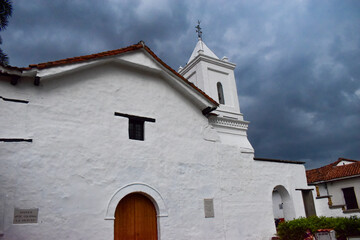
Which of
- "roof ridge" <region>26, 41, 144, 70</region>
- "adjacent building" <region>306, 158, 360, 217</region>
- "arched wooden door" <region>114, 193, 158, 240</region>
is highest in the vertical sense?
"roof ridge" <region>26, 41, 144, 70</region>

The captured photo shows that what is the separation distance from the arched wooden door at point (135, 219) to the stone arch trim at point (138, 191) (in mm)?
259

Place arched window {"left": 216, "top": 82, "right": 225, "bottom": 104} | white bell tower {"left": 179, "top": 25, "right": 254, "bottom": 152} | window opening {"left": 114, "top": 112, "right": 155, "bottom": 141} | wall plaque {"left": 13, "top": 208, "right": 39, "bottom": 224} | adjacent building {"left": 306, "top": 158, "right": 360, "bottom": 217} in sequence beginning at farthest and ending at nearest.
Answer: adjacent building {"left": 306, "top": 158, "right": 360, "bottom": 217}, arched window {"left": 216, "top": 82, "right": 225, "bottom": 104}, white bell tower {"left": 179, "top": 25, "right": 254, "bottom": 152}, window opening {"left": 114, "top": 112, "right": 155, "bottom": 141}, wall plaque {"left": 13, "top": 208, "right": 39, "bottom": 224}

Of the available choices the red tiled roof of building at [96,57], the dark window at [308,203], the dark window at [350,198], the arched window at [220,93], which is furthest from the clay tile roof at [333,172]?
the red tiled roof of building at [96,57]

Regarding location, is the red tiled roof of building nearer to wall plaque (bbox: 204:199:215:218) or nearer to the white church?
the white church

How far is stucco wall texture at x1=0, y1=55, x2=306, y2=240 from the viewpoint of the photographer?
23.9ft

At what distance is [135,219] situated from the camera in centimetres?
861

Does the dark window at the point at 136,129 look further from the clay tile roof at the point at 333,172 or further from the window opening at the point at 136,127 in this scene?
the clay tile roof at the point at 333,172

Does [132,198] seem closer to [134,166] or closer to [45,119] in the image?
[134,166]

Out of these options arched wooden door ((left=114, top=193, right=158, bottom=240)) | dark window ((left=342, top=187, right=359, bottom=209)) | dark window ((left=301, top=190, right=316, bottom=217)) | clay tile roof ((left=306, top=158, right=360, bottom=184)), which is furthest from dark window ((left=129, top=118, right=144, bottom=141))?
dark window ((left=342, top=187, right=359, bottom=209))

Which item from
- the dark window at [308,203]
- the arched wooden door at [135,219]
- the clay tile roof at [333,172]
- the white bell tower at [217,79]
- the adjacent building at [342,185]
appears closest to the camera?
the arched wooden door at [135,219]

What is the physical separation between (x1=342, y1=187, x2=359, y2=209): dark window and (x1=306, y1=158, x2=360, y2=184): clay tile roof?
1.13 metres

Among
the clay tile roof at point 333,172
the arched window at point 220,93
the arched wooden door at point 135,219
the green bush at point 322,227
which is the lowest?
the green bush at point 322,227

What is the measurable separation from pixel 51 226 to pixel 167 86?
5.89m

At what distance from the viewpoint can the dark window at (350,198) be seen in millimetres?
20131
